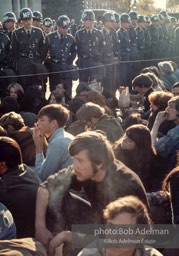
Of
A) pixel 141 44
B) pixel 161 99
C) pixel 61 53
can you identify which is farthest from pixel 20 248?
pixel 141 44

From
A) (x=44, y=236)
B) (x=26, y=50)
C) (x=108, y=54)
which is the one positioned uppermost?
(x=26, y=50)

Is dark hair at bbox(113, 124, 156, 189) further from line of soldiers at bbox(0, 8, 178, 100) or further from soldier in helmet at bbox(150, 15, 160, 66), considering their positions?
soldier in helmet at bbox(150, 15, 160, 66)

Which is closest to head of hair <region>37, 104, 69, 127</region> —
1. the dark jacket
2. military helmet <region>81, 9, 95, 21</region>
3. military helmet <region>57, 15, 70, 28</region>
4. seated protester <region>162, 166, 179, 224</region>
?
the dark jacket

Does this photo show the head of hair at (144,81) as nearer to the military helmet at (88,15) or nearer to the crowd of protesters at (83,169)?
the crowd of protesters at (83,169)

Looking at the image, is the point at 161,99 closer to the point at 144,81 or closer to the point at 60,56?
the point at 144,81

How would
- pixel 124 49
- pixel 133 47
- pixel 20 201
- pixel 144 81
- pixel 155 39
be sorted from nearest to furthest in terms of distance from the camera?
1. pixel 20 201
2. pixel 144 81
3. pixel 124 49
4. pixel 133 47
5. pixel 155 39

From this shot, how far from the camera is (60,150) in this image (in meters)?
4.86

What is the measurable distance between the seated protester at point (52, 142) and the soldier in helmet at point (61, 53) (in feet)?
19.0

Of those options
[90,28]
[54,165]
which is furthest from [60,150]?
[90,28]

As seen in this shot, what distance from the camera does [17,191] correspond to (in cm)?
406

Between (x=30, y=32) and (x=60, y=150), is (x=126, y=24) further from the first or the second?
(x=60, y=150)

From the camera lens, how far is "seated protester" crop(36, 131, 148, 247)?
371 centimetres

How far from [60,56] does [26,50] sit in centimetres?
81

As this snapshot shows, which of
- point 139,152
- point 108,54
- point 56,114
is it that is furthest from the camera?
point 108,54
